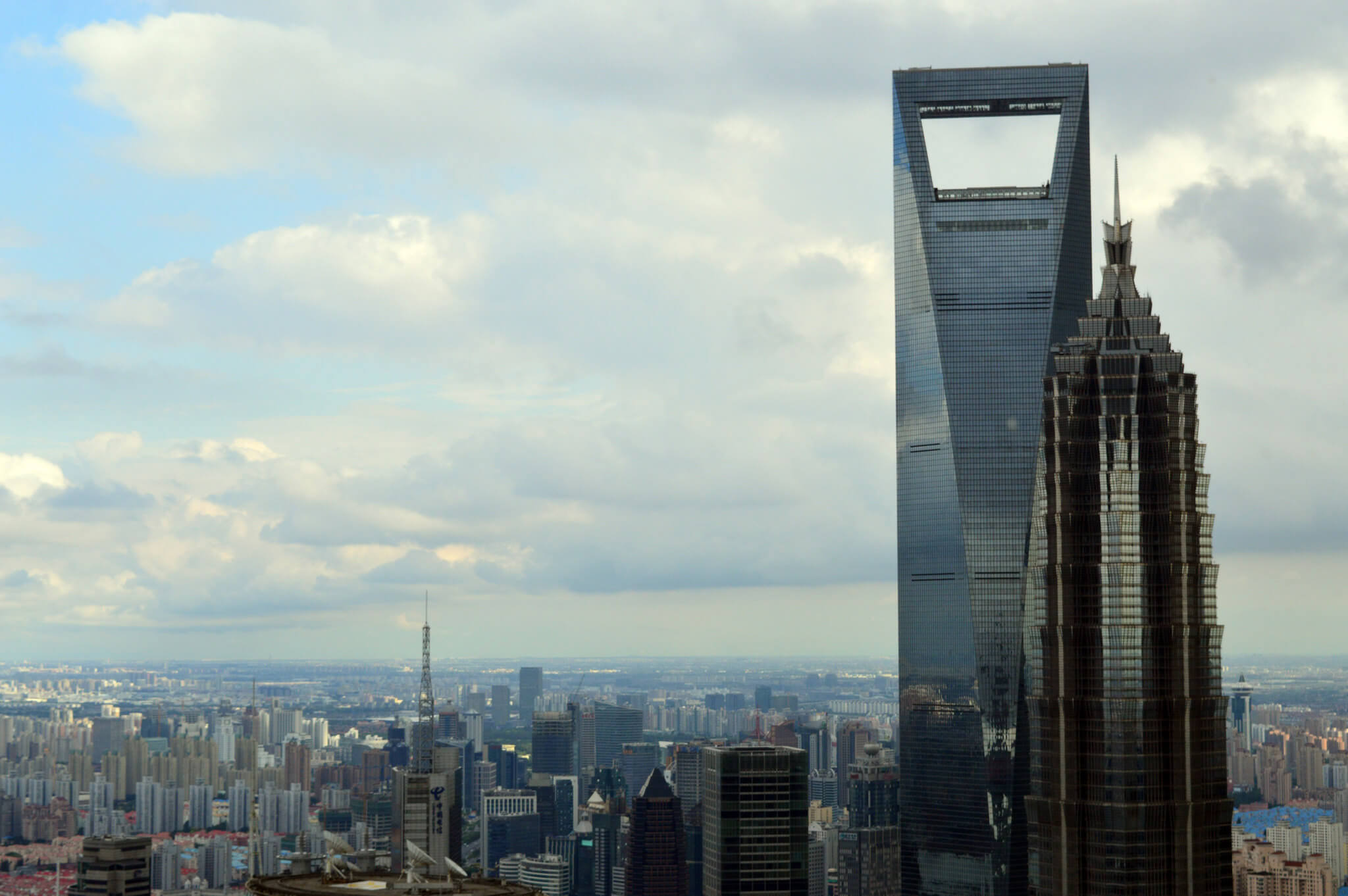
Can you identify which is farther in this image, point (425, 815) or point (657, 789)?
point (657, 789)

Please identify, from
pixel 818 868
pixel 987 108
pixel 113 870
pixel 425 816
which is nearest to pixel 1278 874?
pixel 818 868

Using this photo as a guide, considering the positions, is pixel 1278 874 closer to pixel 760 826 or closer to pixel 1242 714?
pixel 1242 714

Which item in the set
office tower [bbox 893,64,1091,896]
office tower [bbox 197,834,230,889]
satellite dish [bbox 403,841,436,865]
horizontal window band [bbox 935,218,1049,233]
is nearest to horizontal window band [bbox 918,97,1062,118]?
office tower [bbox 893,64,1091,896]

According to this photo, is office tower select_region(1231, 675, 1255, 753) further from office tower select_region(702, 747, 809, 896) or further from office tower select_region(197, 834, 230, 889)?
office tower select_region(197, 834, 230, 889)

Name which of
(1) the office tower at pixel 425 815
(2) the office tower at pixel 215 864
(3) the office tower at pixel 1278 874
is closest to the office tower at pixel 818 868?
(1) the office tower at pixel 425 815

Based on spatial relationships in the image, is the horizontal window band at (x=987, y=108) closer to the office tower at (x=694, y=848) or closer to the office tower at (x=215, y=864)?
the office tower at (x=694, y=848)

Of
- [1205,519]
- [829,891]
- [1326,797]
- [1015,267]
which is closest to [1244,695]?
[1326,797]
